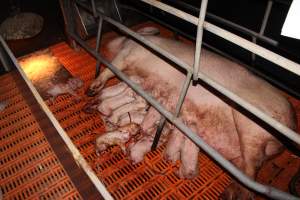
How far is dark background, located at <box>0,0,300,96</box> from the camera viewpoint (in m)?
3.88

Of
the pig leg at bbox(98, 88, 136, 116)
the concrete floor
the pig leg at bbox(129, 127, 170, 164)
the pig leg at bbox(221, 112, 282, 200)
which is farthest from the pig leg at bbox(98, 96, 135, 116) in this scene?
the concrete floor

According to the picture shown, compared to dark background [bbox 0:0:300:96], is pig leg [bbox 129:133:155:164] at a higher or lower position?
lower

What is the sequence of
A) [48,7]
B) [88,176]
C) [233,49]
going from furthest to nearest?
[48,7], [233,49], [88,176]

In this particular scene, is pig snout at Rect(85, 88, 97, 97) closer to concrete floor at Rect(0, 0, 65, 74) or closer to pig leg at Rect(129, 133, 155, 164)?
pig leg at Rect(129, 133, 155, 164)

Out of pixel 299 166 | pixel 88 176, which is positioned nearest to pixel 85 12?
pixel 88 176

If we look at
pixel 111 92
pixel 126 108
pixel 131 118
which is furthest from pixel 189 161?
pixel 111 92

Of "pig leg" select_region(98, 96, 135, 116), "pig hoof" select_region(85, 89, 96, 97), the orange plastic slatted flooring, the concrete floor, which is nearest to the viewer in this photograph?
the orange plastic slatted flooring

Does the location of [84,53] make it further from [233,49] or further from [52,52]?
[233,49]

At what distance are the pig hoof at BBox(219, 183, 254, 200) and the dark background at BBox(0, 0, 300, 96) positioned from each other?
5.53 feet

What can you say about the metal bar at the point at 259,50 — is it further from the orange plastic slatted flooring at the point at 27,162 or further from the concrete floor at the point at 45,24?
the concrete floor at the point at 45,24

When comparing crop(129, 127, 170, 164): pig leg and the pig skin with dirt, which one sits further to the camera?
crop(129, 127, 170, 164): pig leg

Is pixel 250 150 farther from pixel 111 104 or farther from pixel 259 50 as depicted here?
pixel 111 104

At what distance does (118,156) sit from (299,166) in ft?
6.41

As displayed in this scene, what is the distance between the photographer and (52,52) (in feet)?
14.3
